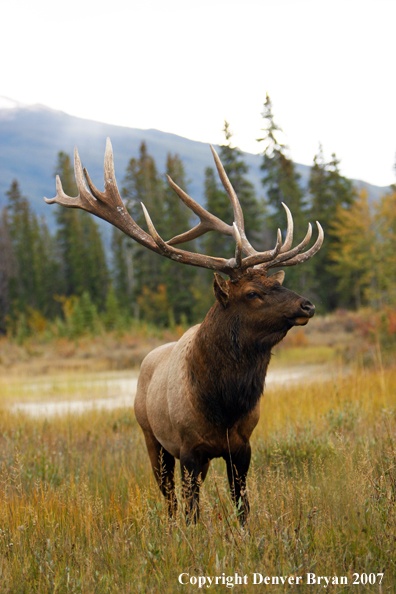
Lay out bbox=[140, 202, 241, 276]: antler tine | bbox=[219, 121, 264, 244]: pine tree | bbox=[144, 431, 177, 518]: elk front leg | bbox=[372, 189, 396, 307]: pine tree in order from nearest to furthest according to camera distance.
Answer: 1. bbox=[140, 202, 241, 276]: antler tine
2. bbox=[144, 431, 177, 518]: elk front leg
3. bbox=[219, 121, 264, 244]: pine tree
4. bbox=[372, 189, 396, 307]: pine tree

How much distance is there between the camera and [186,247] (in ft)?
107

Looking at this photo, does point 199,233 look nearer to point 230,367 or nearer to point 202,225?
point 202,225

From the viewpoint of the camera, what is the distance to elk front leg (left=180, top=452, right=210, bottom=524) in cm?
305

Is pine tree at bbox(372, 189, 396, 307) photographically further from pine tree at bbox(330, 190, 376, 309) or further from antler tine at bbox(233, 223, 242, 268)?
antler tine at bbox(233, 223, 242, 268)

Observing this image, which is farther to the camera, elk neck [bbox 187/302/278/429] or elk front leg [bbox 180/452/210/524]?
elk neck [bbox 187/302/278/429]

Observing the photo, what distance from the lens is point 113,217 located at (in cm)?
392

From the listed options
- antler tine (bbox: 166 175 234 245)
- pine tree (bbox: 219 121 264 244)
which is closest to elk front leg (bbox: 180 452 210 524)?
antler tine (bbox: 166 175 234 245)

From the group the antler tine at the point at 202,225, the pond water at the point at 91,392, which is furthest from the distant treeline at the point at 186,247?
the antler tine at the point at 202,225

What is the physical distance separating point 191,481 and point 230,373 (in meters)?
0.74

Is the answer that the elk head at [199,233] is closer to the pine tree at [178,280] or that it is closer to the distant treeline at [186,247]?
the distant treeline at [186,247]

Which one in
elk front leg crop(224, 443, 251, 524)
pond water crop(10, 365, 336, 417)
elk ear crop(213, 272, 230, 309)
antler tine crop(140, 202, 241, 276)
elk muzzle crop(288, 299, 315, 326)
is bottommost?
pond water crop(10, 365, 336, 417)

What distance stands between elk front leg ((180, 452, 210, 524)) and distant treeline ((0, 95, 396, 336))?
679 inches

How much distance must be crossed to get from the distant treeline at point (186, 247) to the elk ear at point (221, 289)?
17.0 m

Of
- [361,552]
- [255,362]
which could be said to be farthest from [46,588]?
[255,362]
